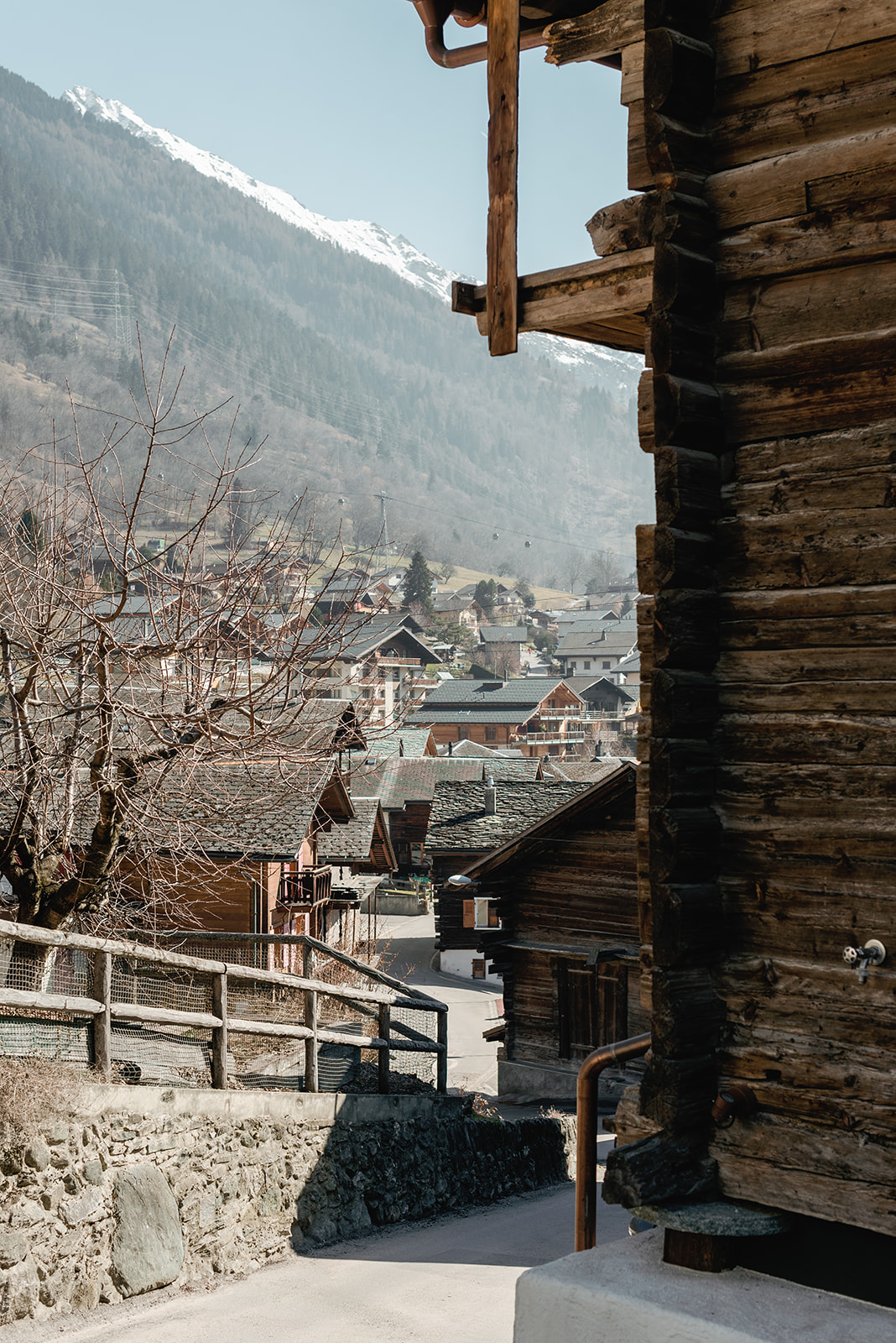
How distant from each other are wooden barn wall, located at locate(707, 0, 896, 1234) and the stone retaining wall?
17.2 feet

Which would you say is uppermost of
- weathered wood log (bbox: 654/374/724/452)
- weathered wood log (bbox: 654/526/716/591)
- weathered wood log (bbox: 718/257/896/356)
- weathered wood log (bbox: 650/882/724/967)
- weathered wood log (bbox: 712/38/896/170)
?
weathered wood log (bbox: 712/38/896/170)

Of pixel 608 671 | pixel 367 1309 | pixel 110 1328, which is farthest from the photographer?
pixel 608 671

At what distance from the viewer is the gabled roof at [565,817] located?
67.2 feet

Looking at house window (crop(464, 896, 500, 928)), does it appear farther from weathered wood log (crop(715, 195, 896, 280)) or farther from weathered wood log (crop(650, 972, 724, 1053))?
weathered wood log (crop(715, 195, 896, 280))

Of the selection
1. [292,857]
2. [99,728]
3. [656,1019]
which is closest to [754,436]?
[656,1019]

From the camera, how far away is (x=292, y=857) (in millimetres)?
19484

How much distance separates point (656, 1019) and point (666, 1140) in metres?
0.43

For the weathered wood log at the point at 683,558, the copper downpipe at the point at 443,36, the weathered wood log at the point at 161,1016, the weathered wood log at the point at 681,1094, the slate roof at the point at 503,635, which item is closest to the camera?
the weathered wood log at the point at 681,1094

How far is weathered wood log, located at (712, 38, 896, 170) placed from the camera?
415cm

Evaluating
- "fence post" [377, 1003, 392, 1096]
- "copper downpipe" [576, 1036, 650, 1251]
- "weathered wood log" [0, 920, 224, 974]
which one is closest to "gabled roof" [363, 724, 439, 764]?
"fence post" [377, 1003, 392, 1096]

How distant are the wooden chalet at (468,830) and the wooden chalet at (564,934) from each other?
5959 mm

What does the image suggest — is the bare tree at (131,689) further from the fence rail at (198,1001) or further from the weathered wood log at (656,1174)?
the weathered wood log at (656,1174)

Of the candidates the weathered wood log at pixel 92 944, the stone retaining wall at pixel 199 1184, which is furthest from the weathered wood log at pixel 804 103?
the stone retaining wall at pixel 199 1184

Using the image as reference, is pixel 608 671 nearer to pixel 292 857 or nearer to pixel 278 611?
pixel 292 857
